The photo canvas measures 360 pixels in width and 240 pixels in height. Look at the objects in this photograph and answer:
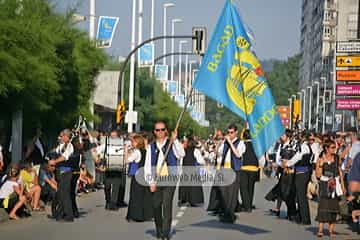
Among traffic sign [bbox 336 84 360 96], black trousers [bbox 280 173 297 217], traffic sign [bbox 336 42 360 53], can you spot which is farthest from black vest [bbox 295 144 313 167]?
traffic sign [bbox 336 84 360 96]

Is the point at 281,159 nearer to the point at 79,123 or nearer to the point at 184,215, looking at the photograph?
the point at 184,215

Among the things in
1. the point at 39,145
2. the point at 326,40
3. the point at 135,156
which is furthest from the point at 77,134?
the point at 326,40

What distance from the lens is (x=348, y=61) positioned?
215 feet

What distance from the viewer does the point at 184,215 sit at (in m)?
20.9

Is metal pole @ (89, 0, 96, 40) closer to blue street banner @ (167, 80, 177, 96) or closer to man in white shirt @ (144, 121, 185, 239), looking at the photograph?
man in white shirt @ (144, 121, 185, 239)

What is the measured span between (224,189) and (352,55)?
1951 inches

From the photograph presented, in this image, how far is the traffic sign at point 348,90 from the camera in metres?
67.8

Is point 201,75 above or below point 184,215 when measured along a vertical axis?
above

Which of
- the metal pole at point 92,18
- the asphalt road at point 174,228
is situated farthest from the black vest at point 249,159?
the metal pole at point 92,18

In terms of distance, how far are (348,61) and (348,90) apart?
120 inches

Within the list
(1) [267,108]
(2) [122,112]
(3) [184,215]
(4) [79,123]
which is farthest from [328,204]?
(2) [122,112]

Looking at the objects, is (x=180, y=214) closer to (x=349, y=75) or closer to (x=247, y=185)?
(x=247, y=185)

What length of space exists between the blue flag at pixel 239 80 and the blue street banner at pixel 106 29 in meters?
20.3

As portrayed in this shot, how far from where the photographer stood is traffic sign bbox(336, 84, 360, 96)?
67812mm
